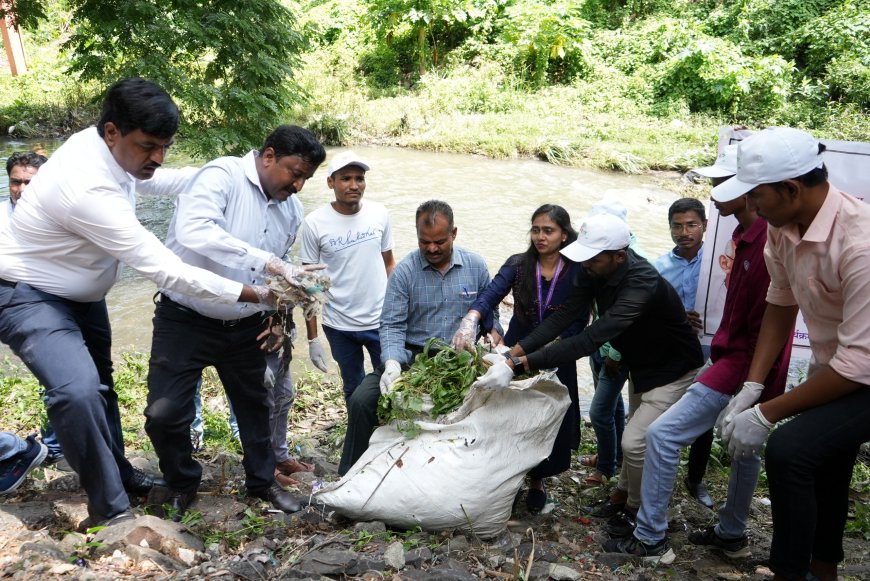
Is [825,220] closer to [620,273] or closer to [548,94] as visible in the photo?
[620,273]

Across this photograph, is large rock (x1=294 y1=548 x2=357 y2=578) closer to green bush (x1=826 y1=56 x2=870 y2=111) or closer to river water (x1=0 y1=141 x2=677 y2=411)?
river water (x1=0 y1=141 x2=677 y2=411)

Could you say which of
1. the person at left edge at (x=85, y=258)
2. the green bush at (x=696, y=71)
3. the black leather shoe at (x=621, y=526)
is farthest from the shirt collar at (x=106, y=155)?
the green bush at (x=696, y=71)

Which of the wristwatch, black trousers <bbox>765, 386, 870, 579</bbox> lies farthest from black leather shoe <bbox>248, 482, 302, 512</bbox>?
black trousers <bbox>765, 386, 870, 579</bbox>

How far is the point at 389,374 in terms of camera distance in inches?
142

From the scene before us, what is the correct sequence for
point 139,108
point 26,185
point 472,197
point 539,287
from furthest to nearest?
point 472,197 → point 26,185 → point 539,287 → point 139,108

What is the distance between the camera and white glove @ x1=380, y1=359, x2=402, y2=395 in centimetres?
354

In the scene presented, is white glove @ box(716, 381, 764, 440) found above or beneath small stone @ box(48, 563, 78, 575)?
above

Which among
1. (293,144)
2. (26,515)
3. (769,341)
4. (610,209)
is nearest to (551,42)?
(610,209)

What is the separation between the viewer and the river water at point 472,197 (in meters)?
9.37

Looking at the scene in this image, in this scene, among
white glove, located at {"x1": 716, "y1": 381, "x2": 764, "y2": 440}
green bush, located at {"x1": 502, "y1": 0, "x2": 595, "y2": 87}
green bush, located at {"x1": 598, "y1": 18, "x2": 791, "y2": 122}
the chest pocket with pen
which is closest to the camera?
white glove, located at {"x1": 716, "y1": 381, "x2": 764, "y2": 440}

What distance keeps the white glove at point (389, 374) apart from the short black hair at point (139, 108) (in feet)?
4.96

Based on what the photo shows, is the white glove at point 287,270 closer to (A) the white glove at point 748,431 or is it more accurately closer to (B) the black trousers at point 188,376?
(B) the black trousers at point 188,376

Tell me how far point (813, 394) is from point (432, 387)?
164 cm

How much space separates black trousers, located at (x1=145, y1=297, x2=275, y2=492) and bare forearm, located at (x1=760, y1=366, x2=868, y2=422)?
2.26m
